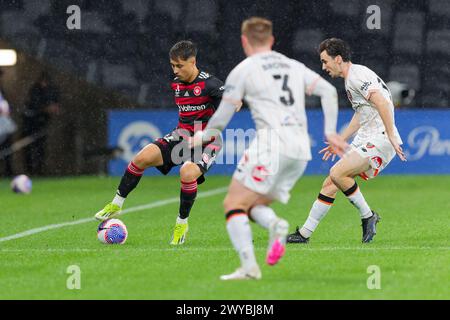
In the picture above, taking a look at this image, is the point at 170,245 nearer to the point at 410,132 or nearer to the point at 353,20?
the point at 410,132

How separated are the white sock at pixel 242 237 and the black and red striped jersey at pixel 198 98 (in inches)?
119

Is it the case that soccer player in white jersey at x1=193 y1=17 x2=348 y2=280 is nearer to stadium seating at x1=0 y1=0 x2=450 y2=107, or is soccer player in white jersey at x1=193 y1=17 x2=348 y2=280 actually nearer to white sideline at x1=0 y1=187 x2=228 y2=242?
white sideline at x1=0 y1=187 x2=228 y2=242

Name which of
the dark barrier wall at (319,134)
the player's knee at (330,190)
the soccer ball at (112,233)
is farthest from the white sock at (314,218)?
the dark barrier wall at (319,134)

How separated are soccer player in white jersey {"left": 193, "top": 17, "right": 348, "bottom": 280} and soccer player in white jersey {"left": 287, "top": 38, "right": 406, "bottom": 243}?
2.29 m

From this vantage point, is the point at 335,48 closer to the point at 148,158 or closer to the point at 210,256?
the point at 148,158

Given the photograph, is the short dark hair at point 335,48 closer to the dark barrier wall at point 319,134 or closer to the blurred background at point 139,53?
the dark barrier wall at point 319,134

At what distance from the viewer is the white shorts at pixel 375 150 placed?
34.1 ft

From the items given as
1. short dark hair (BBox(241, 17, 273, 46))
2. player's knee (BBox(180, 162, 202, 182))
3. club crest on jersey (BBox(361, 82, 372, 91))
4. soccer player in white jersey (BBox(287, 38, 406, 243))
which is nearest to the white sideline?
player's knee (BBox(180, 162, 202, 182))

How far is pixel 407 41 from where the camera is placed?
77.5 ft

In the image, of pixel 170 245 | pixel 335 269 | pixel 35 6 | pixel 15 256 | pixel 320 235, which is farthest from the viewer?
pixel 35 6

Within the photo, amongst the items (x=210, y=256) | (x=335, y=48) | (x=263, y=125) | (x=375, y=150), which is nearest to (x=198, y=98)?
(x=335, y=48)

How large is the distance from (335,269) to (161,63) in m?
15.3

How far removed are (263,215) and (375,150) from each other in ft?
9.78
